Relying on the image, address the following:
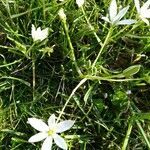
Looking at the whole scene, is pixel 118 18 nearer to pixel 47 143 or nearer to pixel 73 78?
pixel 73 78

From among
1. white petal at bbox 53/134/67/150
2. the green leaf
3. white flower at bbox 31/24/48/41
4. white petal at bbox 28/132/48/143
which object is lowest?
white petal at bbox 53/134/67/150

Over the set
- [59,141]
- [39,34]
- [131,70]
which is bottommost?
[59,141]

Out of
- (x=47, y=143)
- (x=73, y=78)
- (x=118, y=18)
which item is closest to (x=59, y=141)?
(x=47, y=143)

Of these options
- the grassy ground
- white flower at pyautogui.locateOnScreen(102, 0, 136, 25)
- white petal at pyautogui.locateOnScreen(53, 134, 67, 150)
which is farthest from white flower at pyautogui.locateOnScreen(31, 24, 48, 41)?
white petal at pyautogui.locateOnScreen(53, 134, 67, 150)

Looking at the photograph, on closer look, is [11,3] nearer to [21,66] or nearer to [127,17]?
[21,66]

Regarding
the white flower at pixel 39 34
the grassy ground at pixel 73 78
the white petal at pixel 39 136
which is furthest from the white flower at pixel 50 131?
the white flower at pixel 39 34

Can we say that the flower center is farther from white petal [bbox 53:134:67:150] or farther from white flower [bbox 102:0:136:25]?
white flower [bbox 102:0:136:25]

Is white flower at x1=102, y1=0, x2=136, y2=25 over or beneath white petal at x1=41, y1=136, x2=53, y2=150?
over

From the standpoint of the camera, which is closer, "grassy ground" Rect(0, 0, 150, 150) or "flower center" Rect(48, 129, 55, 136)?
"flower center" Rect(48, 129, 55, 136)
